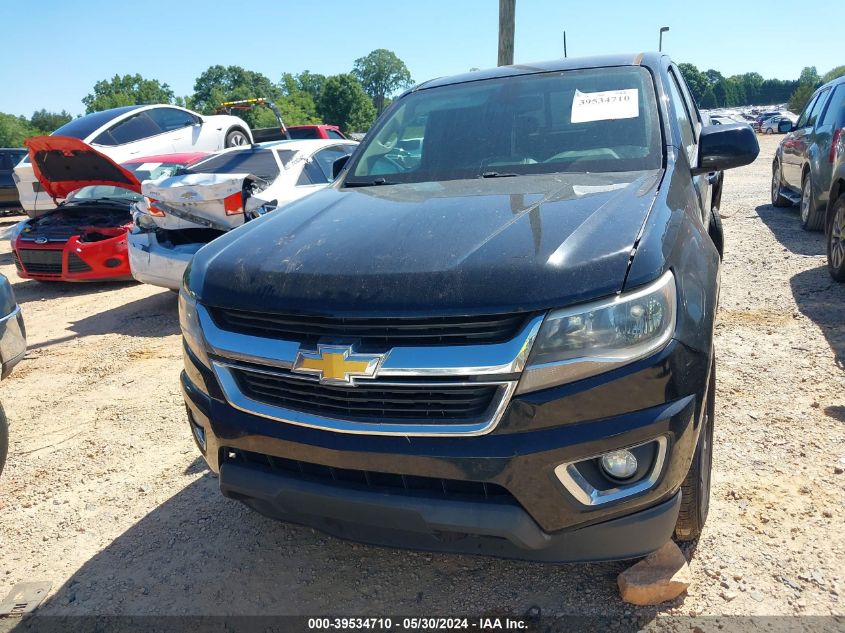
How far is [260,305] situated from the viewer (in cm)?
210

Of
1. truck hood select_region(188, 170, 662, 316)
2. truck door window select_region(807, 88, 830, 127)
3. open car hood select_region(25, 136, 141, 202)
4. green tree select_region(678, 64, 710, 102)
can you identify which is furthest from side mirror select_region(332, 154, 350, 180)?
green tree select_region(678, 64, 710, 102)

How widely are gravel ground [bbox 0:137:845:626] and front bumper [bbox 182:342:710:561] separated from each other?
49 centimetres

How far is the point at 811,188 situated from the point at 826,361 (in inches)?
176

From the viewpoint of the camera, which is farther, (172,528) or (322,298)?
(172,528)

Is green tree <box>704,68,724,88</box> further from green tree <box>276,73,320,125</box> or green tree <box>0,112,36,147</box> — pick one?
green tree <box>0,112,36,147</box>

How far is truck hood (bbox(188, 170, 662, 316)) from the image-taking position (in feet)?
6.02

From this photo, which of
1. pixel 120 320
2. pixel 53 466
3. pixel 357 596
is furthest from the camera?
pixel 120 320

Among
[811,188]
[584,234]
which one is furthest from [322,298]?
[811,188]

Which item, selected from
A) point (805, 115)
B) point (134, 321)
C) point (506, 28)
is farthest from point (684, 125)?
point (506, 28)

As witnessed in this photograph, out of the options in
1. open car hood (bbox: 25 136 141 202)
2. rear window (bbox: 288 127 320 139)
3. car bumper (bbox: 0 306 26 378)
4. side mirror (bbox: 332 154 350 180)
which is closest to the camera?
car bumper (bbox: 0 306 26 378)

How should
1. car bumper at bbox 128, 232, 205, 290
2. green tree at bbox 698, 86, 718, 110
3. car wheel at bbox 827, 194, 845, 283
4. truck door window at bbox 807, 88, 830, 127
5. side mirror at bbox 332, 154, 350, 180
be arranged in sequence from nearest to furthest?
1. side mirror at bbox 332, 154, 350, 180
2. car wheel at bbox 827, 194, 845, 283
3. car bumper at bbox 128, 232, 205, 290
4. truck door window at bbox 807, 88, 830, 127
5. green tree at bbox 698, 86, 718, 110

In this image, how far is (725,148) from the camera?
2895 millimetres

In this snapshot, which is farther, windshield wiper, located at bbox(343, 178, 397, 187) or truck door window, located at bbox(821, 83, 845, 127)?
truck door window, located at bbox(821, 83, 845, 127)

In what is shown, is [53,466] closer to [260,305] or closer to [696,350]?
[260,305]
